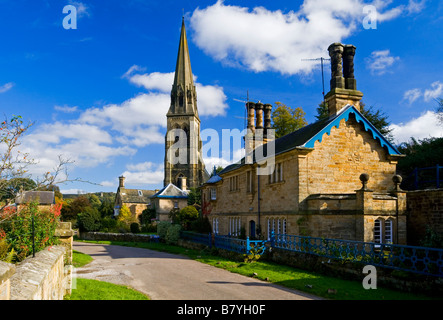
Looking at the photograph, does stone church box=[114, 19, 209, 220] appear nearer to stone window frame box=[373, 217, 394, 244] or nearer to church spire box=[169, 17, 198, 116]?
church spire box=[169, 17, 198, 116]

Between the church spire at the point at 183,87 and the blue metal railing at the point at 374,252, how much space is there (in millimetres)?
75484

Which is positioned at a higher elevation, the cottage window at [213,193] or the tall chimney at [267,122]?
the tall chimney at [267,122]

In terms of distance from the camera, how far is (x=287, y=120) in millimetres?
49656

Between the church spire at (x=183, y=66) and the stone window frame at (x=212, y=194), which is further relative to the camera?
the church spire at (x=183, y=66)

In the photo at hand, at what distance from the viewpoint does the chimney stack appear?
71.4 feet

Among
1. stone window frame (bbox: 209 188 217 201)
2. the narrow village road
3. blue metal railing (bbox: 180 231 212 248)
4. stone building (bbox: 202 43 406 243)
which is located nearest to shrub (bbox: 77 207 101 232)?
blue metal railing (bbox: 180 231 212 248)

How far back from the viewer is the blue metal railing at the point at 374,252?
39.5ft

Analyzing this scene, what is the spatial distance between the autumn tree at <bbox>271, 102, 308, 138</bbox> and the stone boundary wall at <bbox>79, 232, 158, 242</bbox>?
21.7m

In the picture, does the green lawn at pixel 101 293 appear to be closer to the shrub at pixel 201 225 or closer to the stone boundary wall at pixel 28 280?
the stone boundary wall at pixel 28 280

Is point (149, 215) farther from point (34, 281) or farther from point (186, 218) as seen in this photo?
point (34, 281)

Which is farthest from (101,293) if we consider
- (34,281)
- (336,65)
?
(336,65)

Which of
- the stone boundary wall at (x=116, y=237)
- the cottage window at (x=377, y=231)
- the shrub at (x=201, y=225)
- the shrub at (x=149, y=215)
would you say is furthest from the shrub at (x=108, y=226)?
the cottage window at (x=377, y=231)

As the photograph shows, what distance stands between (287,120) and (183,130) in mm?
47595
